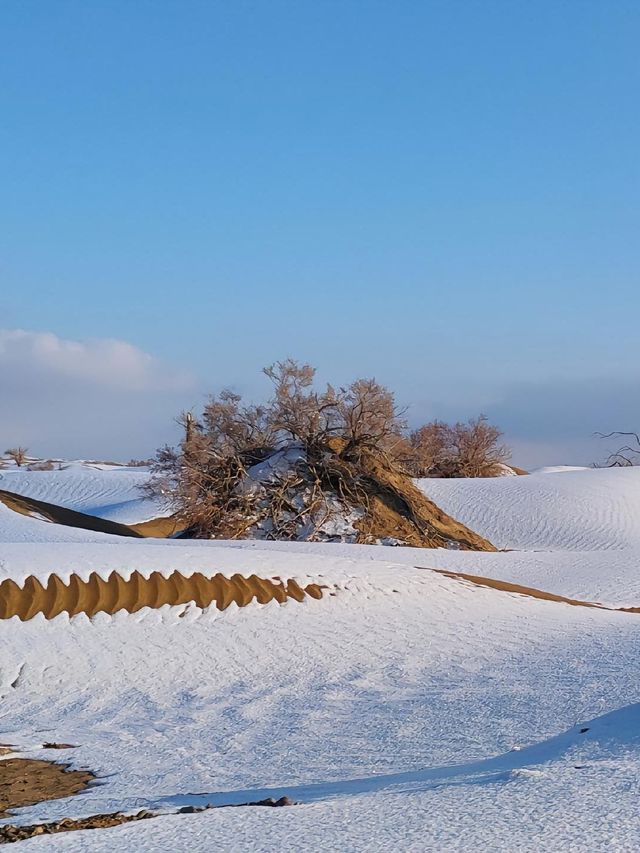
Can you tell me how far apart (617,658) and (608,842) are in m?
6.43

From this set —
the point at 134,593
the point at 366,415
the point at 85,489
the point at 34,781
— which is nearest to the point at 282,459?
the point at 366,415

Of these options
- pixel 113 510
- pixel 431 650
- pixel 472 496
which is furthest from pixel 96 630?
pixel 113 510

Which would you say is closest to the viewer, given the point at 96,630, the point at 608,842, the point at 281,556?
the point at 608,842

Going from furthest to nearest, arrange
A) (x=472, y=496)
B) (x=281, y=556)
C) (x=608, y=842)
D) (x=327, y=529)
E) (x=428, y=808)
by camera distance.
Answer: (x=472, y=496) → (x=327, y=529) → (x=281, y=556) → (x=428, y=808) → (x=608, y=842)

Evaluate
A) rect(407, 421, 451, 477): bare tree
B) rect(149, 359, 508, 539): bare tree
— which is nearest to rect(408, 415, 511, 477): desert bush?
rect(407, 421, 451, 477): bare tree

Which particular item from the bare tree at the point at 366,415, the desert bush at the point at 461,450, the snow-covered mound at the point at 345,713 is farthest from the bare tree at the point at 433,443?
the snow-covered mound at the point at 345,713

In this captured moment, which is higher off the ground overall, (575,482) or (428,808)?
(575,482)

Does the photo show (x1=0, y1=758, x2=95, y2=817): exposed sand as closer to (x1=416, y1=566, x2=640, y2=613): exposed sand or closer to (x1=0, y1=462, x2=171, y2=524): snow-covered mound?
(x1=416, y1=566, x2=640, y2=613): exposed sand

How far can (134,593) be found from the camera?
38.3ft

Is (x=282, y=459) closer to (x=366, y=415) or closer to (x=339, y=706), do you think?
(x=366, y=415)

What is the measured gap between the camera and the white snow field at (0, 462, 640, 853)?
421cm

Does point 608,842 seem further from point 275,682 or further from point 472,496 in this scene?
point 472,496

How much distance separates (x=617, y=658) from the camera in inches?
389

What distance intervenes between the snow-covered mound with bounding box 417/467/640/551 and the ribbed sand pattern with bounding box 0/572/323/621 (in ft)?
47.3
